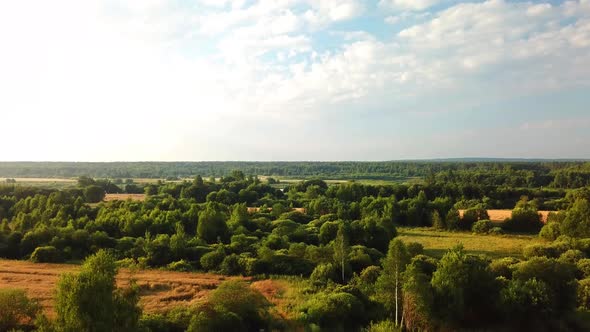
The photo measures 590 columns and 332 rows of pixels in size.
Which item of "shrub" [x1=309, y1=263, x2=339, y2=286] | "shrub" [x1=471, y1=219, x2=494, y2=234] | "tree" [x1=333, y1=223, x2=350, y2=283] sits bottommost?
"shrub" [x1=471, y1=219, x2=494, y2=234]

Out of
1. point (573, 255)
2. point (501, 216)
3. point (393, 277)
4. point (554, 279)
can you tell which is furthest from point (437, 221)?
point (393, 277)

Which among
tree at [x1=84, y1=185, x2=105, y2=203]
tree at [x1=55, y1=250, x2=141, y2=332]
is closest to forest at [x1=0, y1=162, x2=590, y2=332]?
tree at [x1=55, y1=250, x2=141, y2=332]

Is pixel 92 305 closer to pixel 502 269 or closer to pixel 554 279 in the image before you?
pixel 554 279

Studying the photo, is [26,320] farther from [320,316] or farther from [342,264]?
[342,264]

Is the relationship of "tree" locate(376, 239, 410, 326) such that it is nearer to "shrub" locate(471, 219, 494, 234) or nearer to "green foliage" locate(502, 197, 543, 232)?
"shrub" locate(471, 219, 494, 234)

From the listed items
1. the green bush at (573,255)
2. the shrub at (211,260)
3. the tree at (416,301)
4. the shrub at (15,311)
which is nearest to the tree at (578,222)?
the green bush at (573,255)
